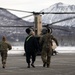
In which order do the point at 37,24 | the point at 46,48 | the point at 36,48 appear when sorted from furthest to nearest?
the point at 37,24 < the point at 46,48 < the point at 36,48

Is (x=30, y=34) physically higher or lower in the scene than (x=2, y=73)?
higher

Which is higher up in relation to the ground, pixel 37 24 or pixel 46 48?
pixel 37 24

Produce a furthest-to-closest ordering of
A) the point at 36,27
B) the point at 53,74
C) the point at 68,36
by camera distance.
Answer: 1. the point at 68,36
2. the point at 36,27
3. the point at 53,74

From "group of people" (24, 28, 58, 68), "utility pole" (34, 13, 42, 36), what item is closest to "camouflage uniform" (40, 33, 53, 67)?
"group of people" (24, 28, 58, 68)

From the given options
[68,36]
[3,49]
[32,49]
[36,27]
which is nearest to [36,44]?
[32,49]

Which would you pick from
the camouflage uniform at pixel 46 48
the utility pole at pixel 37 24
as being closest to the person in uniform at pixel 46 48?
the camouflage uniform at pixel 46 48

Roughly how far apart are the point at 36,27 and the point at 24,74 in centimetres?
1553

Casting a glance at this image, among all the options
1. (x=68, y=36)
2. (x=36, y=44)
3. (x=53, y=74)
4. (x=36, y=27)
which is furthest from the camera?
(x=68, y=36)

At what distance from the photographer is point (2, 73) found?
14.7 m

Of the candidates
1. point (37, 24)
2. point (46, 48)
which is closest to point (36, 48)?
point (46, 48)

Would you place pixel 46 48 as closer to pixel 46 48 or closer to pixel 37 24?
pixel 46 48

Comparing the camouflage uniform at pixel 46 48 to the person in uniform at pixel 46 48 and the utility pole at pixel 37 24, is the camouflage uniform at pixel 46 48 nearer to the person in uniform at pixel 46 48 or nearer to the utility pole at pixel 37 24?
the person in uniform at pixel 46 48

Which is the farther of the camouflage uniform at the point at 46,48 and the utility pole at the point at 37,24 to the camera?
the utility pole at the point at 37,24

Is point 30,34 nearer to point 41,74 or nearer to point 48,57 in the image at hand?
point 48,57
